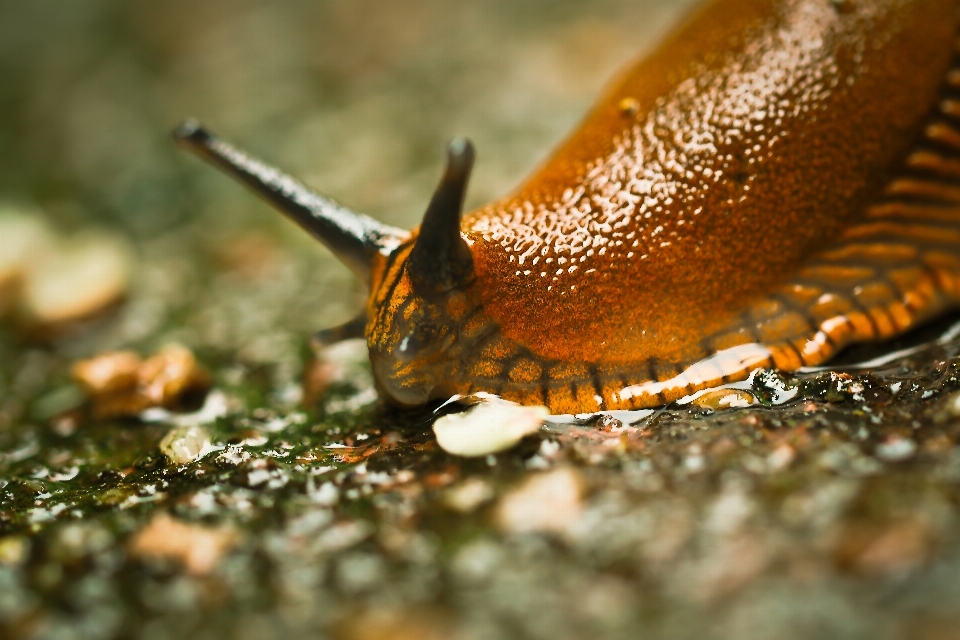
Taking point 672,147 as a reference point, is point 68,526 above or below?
below

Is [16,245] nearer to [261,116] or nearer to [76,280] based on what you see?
[76,280]

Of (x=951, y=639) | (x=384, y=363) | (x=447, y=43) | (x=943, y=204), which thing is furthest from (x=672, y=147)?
(x=447, y=43)

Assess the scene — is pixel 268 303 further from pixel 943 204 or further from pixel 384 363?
pixel 943 204

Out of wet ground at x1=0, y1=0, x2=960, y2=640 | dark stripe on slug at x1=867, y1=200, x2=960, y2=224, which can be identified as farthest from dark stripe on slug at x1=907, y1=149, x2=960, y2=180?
wet ground at x1=0, y1=0, x2=960, y2=640

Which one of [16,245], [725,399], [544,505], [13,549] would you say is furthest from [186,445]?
[16,245]

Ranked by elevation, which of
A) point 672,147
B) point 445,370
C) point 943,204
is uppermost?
point 672,147

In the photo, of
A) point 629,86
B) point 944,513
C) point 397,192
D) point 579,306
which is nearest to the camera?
point 944,513

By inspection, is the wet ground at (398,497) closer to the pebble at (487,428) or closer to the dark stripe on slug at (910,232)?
the pebble at (487,428)
